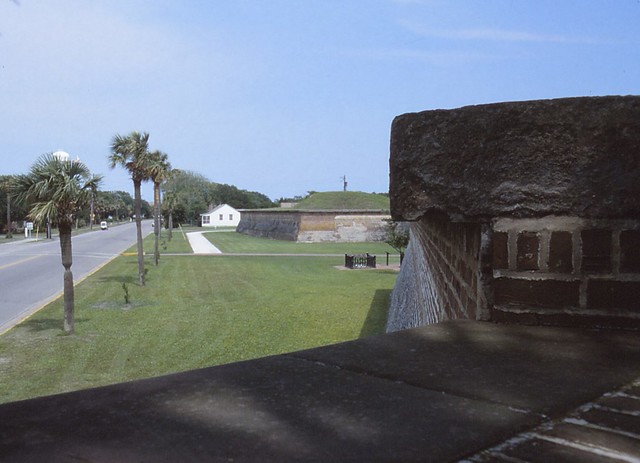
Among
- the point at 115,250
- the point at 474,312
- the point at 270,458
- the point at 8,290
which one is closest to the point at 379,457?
the point at 270,458

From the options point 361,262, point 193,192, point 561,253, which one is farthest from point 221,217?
point 561,253

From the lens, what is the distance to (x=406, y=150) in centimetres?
260

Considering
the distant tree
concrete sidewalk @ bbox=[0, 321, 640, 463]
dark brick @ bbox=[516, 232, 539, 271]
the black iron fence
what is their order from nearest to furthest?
concrete sidewalk @ bbox=[0, 321, 640, 463] < dark brick @ bbox=[516, 232, 539, 271] < the black iron fence < the distant tree

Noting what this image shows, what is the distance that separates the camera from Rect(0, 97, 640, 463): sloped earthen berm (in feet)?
3.71

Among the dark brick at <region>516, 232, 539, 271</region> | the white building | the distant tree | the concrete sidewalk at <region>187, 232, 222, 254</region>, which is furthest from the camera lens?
the distant tree

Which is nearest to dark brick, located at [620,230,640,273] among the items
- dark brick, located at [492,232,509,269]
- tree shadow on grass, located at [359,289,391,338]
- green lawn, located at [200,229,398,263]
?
dark brick, located at [492,232,509,269]

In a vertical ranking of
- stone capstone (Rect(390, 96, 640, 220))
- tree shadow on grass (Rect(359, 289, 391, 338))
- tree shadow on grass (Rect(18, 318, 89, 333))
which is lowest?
tree shadow on grass (Rect(359, 289, 391, 338))

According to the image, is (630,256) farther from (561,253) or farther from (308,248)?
(308,248)

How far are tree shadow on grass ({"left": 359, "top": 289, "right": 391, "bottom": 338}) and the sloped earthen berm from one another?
34.9ft

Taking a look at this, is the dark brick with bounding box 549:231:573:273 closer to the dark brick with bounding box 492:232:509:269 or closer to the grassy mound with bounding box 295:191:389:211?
the dark brick with bounding box 492:232:509:269

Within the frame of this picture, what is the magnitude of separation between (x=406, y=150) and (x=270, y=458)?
1803 mm

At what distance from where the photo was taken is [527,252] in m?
2.30

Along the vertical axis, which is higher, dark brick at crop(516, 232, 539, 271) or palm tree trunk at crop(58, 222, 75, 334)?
dark brick at crop(516, 232, 539, 271)

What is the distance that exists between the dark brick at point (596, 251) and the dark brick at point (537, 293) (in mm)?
87
